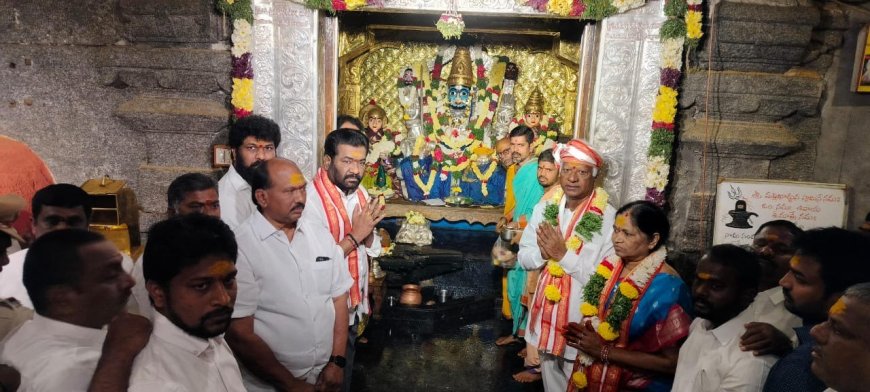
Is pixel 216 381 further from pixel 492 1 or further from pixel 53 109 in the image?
pixel 53 109

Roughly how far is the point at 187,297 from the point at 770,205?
201 inches

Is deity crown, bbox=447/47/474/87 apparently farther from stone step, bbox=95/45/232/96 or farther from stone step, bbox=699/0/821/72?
stone step, bbox=699/0/821/72

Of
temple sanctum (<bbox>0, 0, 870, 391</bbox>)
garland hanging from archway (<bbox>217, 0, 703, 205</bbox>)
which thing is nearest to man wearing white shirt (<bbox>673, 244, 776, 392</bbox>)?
temple sanctum (<bbox>0, 0, 870, 391</bbox>)

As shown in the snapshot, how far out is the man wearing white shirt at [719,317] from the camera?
201 cm

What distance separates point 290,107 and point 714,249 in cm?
427

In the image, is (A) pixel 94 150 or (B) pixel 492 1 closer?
(B) pixel 492 1

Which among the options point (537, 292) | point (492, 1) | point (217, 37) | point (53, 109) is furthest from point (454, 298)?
point (53, 109)

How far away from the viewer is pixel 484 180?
26.7 ft

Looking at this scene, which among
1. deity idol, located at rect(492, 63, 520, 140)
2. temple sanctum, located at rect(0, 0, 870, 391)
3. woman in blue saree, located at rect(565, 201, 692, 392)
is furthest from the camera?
deity idol, located at rect(492, 63, 520, 140)

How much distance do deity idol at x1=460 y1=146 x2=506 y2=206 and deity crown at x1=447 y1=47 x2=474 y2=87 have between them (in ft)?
3.73

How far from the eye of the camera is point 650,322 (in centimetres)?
255

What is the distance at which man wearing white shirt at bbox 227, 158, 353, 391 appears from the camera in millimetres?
2223

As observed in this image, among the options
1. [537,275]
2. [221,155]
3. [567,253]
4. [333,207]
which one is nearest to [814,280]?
[567,253]

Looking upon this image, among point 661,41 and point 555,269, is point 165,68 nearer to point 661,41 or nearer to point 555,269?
point 555,269
